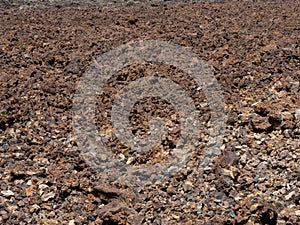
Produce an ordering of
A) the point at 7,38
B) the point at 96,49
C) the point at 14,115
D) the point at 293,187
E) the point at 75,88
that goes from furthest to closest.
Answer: the point at 7,38 → the point at 96,49 → the point at 75,88 → the point at 14,115 → the point at 293,187

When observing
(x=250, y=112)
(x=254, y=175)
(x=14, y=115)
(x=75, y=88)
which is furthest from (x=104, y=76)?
(x=254, y=175)

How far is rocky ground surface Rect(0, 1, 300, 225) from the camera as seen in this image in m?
4.42

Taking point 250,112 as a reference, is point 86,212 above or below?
below

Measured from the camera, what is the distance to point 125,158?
510 centimetres

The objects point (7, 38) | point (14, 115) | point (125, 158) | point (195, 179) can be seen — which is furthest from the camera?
point (7, 38)

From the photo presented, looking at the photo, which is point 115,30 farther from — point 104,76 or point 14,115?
point 14,115

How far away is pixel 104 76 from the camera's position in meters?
6.23

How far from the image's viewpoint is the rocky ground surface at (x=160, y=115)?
14.5 feet

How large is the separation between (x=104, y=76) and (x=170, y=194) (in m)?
2.17

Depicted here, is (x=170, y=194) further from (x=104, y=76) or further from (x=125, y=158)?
(x=104, y=76)

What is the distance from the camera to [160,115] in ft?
18.4

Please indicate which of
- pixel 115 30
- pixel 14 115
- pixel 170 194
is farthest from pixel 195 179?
pixel 115 30

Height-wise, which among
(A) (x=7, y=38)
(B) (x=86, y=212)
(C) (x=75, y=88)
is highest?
(A) (x=7, y=38)

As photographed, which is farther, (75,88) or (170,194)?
(75,88)
